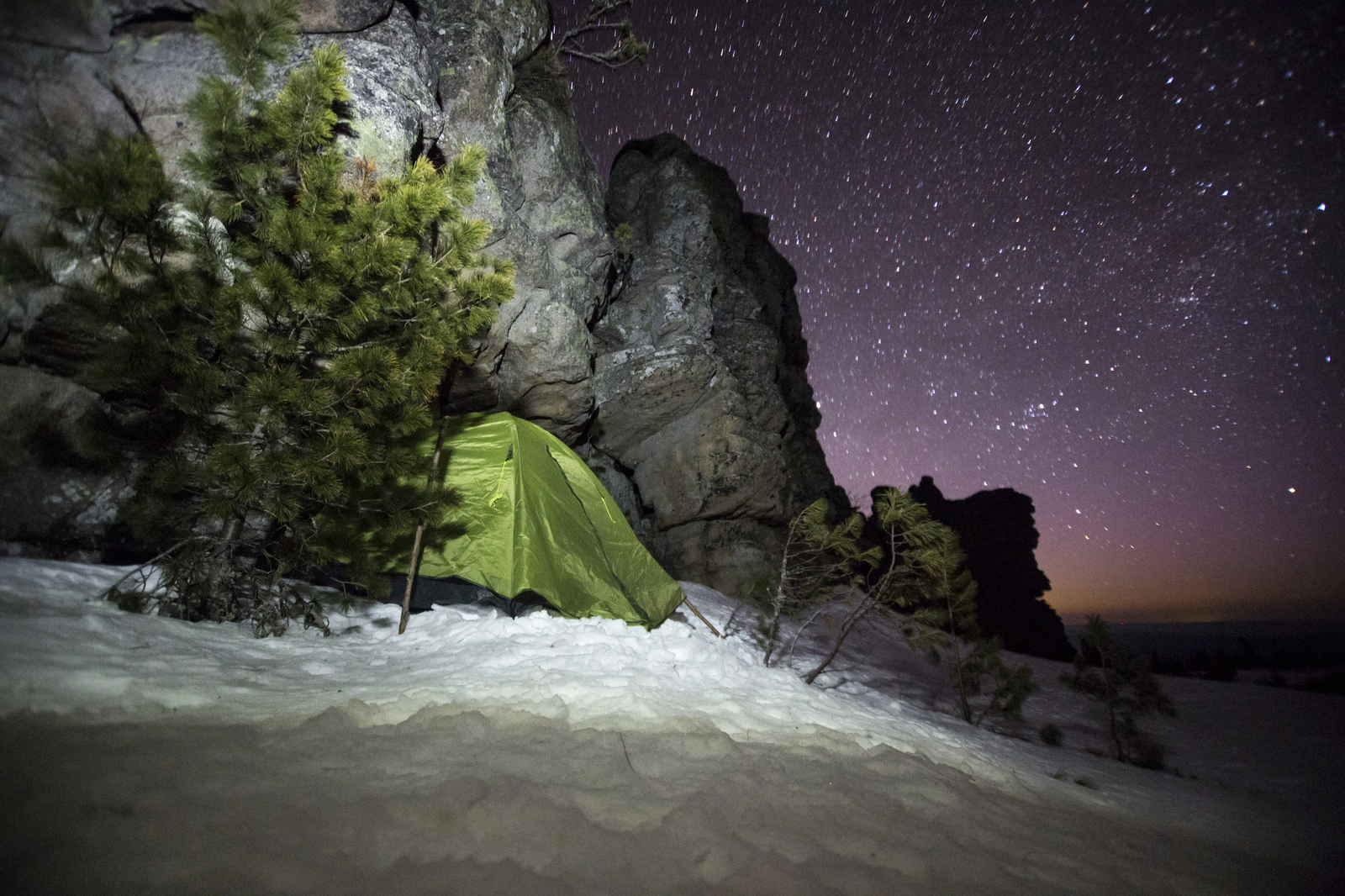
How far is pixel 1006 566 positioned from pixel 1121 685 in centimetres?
2174

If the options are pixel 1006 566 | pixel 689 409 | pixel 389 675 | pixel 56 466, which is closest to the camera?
pixel 389 675

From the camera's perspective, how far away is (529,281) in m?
8.43

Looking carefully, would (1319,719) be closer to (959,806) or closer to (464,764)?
(959,806)

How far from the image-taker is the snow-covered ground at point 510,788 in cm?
160

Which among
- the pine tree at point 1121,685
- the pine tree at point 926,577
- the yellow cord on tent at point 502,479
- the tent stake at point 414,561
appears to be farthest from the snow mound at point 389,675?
the pine tree at point 1121,685

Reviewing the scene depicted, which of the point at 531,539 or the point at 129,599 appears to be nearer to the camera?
the point at 129,599

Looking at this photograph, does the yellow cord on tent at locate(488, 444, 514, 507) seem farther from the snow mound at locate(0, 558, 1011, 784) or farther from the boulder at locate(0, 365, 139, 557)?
the boulder at locate(0, 365, 139, 557)

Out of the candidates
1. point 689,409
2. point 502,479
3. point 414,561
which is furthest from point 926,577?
point 689,409

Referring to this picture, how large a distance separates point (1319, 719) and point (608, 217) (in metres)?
18.5

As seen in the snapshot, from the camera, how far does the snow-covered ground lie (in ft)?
5.24

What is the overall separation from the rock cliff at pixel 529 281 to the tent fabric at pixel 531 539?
195 cm

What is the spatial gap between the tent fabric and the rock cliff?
6.40 feet

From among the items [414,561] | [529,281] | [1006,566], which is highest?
[529,281]

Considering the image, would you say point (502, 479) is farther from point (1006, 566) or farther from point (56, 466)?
point (1006, 566)
